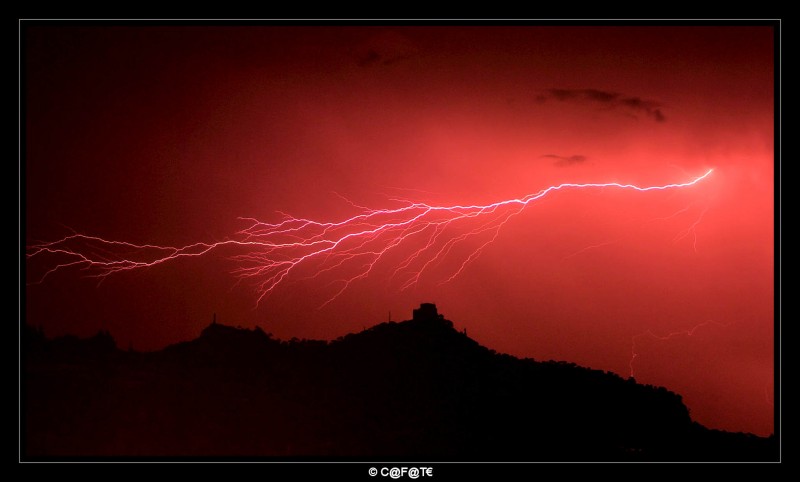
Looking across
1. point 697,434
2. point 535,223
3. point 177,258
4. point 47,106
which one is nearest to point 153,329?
point 177,258

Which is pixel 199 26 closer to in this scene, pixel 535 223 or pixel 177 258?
pixel 177 258

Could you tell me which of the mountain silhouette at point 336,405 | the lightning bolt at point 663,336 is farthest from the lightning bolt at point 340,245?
the lightning bolt at point 663,336

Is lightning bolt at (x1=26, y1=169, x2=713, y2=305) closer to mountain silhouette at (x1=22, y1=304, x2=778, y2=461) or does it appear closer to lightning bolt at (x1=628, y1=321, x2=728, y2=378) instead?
mountain silhouette at (x1=22, y1=304, x2=778, y2=461)

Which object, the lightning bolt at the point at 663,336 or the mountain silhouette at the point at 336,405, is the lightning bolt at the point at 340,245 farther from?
the lightning bolt at the point at 663,336

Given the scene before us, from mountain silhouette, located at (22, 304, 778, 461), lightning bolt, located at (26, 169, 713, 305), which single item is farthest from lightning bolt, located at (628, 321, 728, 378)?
lightning bolt, located at (26, 169, 713, 305)

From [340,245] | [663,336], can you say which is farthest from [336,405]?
[663,336]

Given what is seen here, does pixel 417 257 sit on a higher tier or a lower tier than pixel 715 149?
lower

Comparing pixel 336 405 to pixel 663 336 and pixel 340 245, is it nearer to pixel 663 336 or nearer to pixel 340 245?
pixel 340 245
